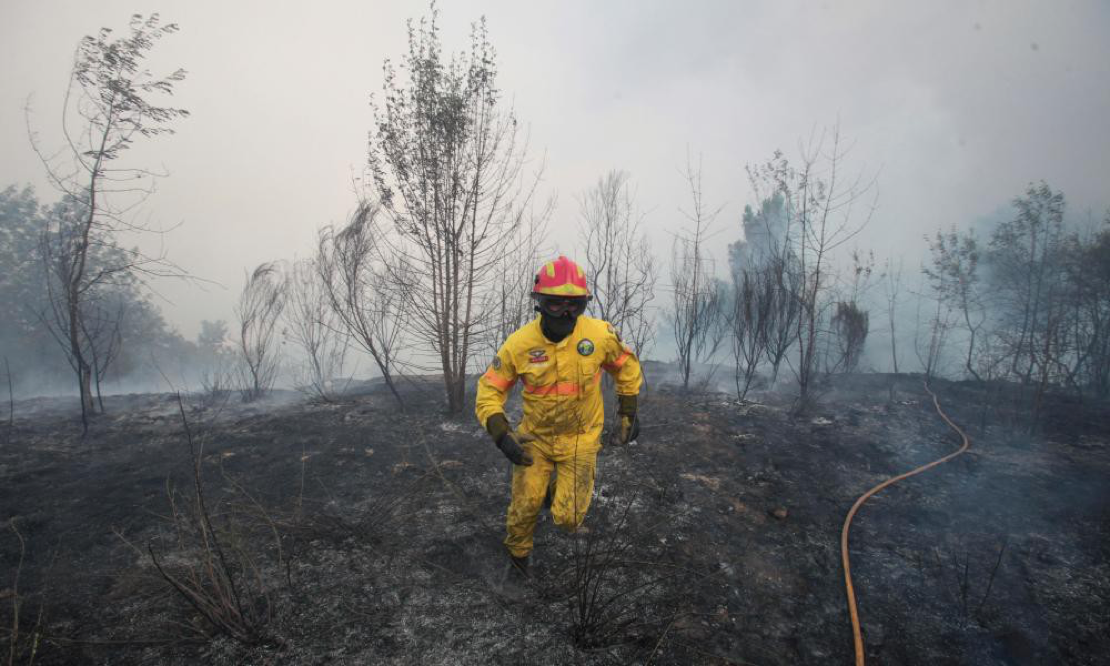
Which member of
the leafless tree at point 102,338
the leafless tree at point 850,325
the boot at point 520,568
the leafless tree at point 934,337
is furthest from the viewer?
the leafless tree at point 850,325

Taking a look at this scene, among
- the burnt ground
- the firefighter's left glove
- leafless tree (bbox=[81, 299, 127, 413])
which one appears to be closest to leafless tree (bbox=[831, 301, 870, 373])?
the burnt ground

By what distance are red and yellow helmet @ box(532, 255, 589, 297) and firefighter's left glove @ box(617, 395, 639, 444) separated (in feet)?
2.73

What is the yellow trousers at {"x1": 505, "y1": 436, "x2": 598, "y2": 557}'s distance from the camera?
2836 millimetres

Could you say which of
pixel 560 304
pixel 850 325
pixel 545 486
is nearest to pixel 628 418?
pixel 545 486

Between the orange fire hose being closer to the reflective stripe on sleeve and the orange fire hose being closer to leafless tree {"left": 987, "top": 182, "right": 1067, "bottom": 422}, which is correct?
the reflective stripe on sleeve

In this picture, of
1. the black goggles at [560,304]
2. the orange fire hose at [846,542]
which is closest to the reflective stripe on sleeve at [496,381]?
the black goggles at [560,304]

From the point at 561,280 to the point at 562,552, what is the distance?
82.2 inches

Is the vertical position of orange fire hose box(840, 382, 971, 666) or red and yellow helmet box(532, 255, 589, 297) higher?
red and yellow helmet box(532, 255, 589, 297)

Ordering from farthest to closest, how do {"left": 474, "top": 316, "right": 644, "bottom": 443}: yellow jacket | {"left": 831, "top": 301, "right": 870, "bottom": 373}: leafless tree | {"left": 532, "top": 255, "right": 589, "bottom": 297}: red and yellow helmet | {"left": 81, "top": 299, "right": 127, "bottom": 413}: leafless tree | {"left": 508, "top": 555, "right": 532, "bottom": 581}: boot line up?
1. {"left": 831, "top": 301, "right": 870, "bottom": 373}: leafless tree
2. {"left": 81, "top": 299, "right": 127, "bottom": 413}: leafless tree
3. {"left": 508, "top": 555, "right": 532, "bottom": 581}: boot
4. {"left": 474, "top": 316, "right": 644, "bottom": 443}: yellow jacket
5. {"left": 532, "top": 255, "right": 589, "bottom": 297}: red and yellow helmet

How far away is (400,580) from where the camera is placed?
294 cm

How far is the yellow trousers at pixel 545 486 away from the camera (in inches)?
112

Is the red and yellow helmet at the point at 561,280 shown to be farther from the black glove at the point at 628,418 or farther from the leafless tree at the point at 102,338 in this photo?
the leafless tree at the point at 102,338

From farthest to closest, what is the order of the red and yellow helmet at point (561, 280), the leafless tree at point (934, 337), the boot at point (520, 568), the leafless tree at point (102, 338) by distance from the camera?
the leafless tree at point (934, 337) < the leafless tree at point (102, 338) < the boot at point (520, 568) < the red and yellow helmet at point (561, 280)

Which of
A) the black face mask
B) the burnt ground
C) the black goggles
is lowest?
the burnt ground
